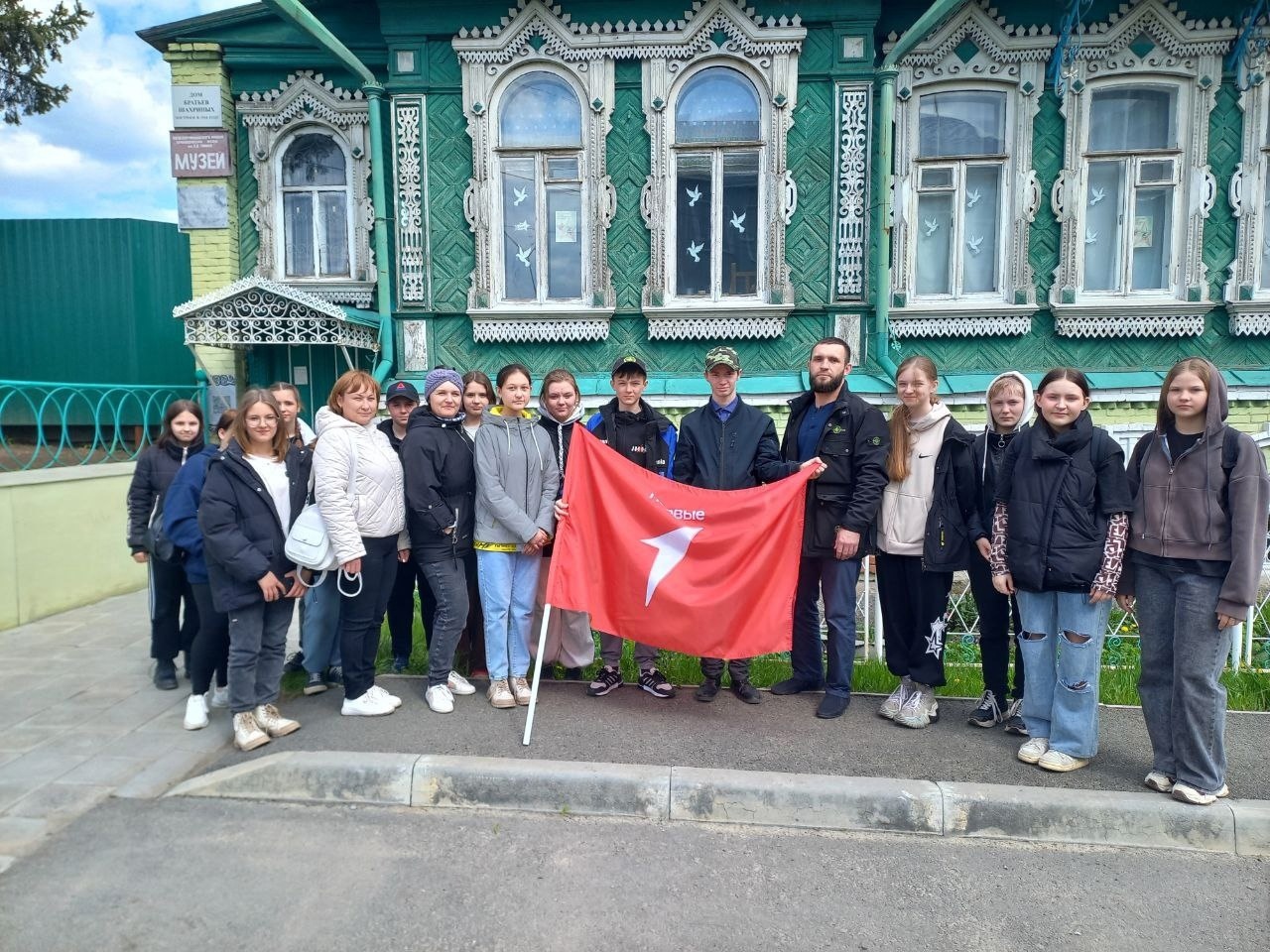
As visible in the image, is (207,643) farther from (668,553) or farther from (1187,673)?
(1187,673)

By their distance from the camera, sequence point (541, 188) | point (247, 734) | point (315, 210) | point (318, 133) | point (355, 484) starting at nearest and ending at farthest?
point (247, 734), point (355, 484), point (541, 188), point (318, 133), point (315, 210)

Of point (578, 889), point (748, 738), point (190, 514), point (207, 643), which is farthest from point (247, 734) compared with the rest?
point (748, 738)

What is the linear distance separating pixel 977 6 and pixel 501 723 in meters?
→ 9.46

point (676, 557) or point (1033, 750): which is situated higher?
point (676, 557)

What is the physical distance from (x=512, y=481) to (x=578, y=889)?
235 centimetres

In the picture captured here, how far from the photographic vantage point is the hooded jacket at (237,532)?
421 cm

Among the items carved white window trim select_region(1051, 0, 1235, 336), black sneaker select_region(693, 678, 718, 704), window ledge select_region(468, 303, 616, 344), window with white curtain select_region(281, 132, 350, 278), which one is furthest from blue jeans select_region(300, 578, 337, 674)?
carved white window trim select_region(1051, 0, 1235, 336)

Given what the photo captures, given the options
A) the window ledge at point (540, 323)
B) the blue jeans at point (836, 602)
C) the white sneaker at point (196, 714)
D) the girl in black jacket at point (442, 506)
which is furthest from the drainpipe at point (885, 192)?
the white sneaker at point (196, 714)

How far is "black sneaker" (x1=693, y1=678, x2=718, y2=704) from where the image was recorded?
5000mm

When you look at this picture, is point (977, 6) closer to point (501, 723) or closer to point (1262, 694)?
point (1262, 694)

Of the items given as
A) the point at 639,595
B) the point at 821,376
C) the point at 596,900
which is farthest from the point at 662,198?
the point at 596,900

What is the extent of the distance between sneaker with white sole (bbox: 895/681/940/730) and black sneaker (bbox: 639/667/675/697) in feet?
4.63

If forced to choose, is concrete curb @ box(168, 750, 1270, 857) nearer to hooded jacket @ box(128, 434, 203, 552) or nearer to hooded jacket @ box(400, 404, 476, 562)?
hooded jacket @ box(400, 404, 476, 562)

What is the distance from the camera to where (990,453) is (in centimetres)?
444
